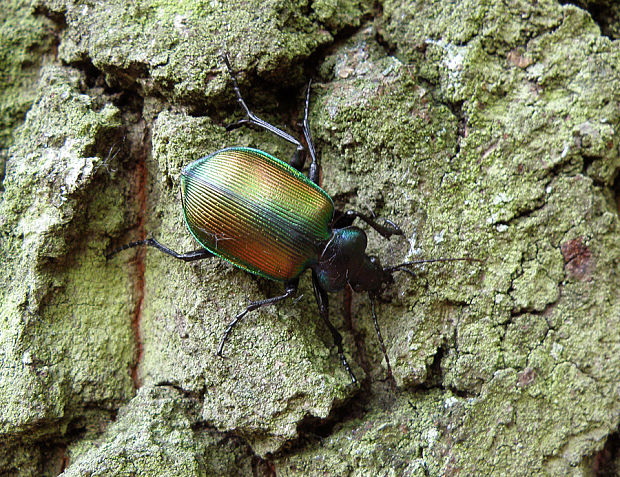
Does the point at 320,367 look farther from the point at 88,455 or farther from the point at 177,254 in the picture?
the point at 88,455

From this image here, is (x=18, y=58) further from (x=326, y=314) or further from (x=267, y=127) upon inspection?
(x=326, y=314)

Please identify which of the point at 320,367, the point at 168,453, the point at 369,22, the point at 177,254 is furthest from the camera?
the point at 369,22

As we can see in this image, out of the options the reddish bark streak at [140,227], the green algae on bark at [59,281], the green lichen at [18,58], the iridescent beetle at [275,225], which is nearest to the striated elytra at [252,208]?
the iridescent beetle at [275,225]

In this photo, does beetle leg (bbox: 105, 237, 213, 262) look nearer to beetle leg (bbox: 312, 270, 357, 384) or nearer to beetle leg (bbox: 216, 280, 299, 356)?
beetle leg (bbox: 216, 280, 299, 356)

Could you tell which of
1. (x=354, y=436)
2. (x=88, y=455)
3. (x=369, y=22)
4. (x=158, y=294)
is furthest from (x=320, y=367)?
(x=369, y=22)

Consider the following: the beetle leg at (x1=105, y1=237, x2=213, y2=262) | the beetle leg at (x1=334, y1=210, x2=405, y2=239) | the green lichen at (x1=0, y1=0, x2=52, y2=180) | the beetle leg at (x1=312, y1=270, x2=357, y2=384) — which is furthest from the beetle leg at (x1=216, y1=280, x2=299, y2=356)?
the green lichen at (x1=0, y1=0, x2=52, y2=180)
